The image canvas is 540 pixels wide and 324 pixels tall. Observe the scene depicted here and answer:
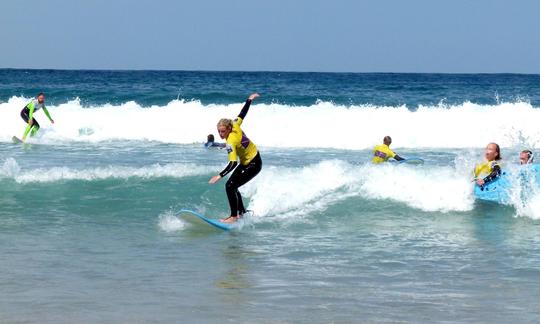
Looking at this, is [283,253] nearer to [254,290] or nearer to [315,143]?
[254,290]

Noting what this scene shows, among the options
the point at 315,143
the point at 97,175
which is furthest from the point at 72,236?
the point at 315,143

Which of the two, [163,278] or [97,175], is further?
[97,175]

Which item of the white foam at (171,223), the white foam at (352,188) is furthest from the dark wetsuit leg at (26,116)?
the white foam at (171,223)

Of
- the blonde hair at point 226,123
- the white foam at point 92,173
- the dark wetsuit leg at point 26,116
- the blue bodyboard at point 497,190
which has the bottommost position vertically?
the white foam at point 92,173

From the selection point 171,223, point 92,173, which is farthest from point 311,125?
point 171,223

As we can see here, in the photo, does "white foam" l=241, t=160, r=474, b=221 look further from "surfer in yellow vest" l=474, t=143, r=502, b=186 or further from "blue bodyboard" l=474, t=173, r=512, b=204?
"surfer in yellow vest" l=474, t=143, r=502, b=186

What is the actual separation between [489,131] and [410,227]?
55.8ft

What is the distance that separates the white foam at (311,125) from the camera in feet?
83.9

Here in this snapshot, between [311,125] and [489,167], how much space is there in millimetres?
14925

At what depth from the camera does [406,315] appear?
21.4 feet

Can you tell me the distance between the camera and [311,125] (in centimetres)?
2708

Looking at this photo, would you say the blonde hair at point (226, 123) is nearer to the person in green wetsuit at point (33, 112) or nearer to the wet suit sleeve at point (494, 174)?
the wet suit sleeve at point (494, 174)

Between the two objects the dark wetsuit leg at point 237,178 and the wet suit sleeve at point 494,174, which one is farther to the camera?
the wet suit sleeve at point 494,174

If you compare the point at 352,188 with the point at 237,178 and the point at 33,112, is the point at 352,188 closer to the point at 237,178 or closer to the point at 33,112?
the point at 237,178
